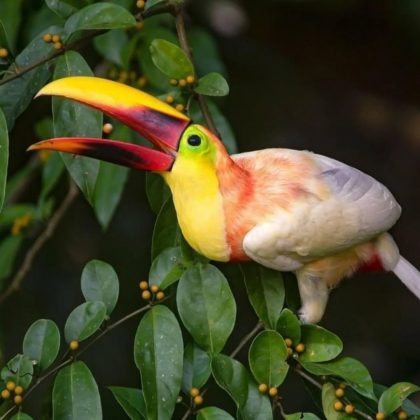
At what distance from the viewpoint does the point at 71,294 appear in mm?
3459

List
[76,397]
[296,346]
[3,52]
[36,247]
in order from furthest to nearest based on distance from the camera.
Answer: [36,247] → [3,52] → [296,346] → [76,397]

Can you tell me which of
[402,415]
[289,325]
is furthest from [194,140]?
[402,415]

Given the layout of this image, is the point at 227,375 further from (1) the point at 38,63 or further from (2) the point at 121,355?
(2) the point at 121,355

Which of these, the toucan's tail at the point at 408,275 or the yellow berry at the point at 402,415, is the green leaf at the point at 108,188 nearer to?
the toucan's tail at the point at 408,275

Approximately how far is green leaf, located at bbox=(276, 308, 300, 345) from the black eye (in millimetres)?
329

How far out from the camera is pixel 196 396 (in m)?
1.92

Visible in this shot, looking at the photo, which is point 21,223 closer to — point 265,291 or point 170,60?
point 170,60

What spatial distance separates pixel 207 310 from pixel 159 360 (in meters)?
0.13

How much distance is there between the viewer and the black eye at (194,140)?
74.9 inches

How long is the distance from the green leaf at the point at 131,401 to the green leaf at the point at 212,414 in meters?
0.10

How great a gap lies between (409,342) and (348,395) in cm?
204

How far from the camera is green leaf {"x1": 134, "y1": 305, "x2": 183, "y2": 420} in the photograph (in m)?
1.87

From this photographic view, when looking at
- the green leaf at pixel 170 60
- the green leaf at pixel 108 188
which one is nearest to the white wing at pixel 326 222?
the green leaf at pixel 170 60

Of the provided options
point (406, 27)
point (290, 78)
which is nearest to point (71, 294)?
point (290, 78)
